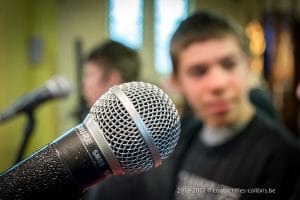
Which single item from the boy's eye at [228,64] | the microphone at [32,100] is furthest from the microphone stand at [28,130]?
the boy's eye at [228,64]

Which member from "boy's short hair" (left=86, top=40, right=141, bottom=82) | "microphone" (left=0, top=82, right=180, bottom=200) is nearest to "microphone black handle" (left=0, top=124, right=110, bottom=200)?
"microphone" (left=0, top=82, right=180, bottom=200)

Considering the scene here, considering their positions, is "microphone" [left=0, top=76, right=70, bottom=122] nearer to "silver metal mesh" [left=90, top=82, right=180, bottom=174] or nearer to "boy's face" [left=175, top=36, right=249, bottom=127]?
"boy's face" [left=175, top=36, right=249, bottom=127]

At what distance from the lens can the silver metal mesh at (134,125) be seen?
27cm

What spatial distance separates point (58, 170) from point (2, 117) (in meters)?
0.31

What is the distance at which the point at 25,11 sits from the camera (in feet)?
3.56

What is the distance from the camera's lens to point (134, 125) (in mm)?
266

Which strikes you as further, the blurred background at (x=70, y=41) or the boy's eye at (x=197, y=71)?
the blurred background at (x=70, y=41)

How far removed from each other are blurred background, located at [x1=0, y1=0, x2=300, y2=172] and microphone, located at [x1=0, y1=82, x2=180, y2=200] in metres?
0.25

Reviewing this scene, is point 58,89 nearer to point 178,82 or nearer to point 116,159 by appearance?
point 178,82

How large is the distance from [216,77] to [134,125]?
0.23 m

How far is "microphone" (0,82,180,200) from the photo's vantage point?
266 millimetres

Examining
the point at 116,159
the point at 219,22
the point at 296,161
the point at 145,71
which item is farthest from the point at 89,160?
the point at 145,71

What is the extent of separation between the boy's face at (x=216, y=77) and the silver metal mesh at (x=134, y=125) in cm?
20

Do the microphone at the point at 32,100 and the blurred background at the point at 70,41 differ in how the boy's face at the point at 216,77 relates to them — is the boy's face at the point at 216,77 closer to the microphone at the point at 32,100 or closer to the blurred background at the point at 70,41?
the blurred background at the point at 70,41
